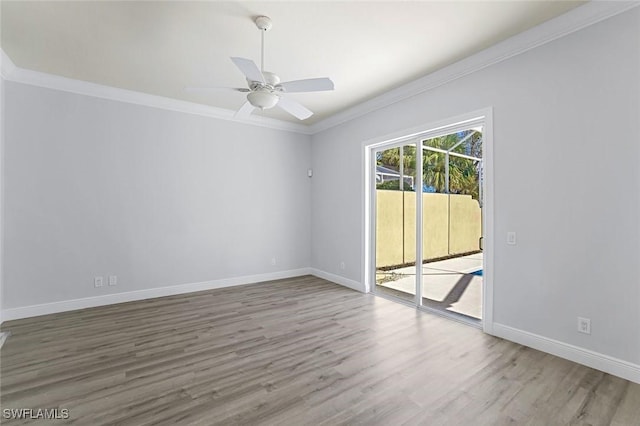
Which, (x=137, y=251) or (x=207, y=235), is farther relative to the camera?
(x=207, y=235)

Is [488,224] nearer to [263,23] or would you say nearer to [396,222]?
[396,222]

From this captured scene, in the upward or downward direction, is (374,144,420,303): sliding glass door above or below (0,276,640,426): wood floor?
above

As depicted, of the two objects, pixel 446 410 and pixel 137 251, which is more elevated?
pixel 137 251

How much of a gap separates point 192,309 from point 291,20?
3514 millimetres

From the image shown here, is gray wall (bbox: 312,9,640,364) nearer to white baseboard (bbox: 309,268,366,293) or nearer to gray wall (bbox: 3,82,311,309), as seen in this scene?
white baseboard (bbox: 309,268,366,293)

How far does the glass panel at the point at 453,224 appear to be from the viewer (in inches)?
134

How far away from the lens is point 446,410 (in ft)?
6.22

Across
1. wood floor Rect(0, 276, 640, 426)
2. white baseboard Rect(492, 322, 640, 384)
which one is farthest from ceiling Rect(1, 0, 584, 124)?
wood floor Rect(0, 276, 640, 426)

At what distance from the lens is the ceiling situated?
2383 millimetres

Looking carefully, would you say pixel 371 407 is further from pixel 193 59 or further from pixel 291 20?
pixel 193 59

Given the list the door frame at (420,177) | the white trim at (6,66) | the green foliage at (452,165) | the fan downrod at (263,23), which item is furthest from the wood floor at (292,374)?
the fan downrod at (263,23)

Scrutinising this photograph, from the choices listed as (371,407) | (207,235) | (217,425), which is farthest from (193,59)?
(371,407)

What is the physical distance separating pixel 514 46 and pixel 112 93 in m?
4.85

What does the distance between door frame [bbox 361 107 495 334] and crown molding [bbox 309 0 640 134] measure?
0.48 metres
